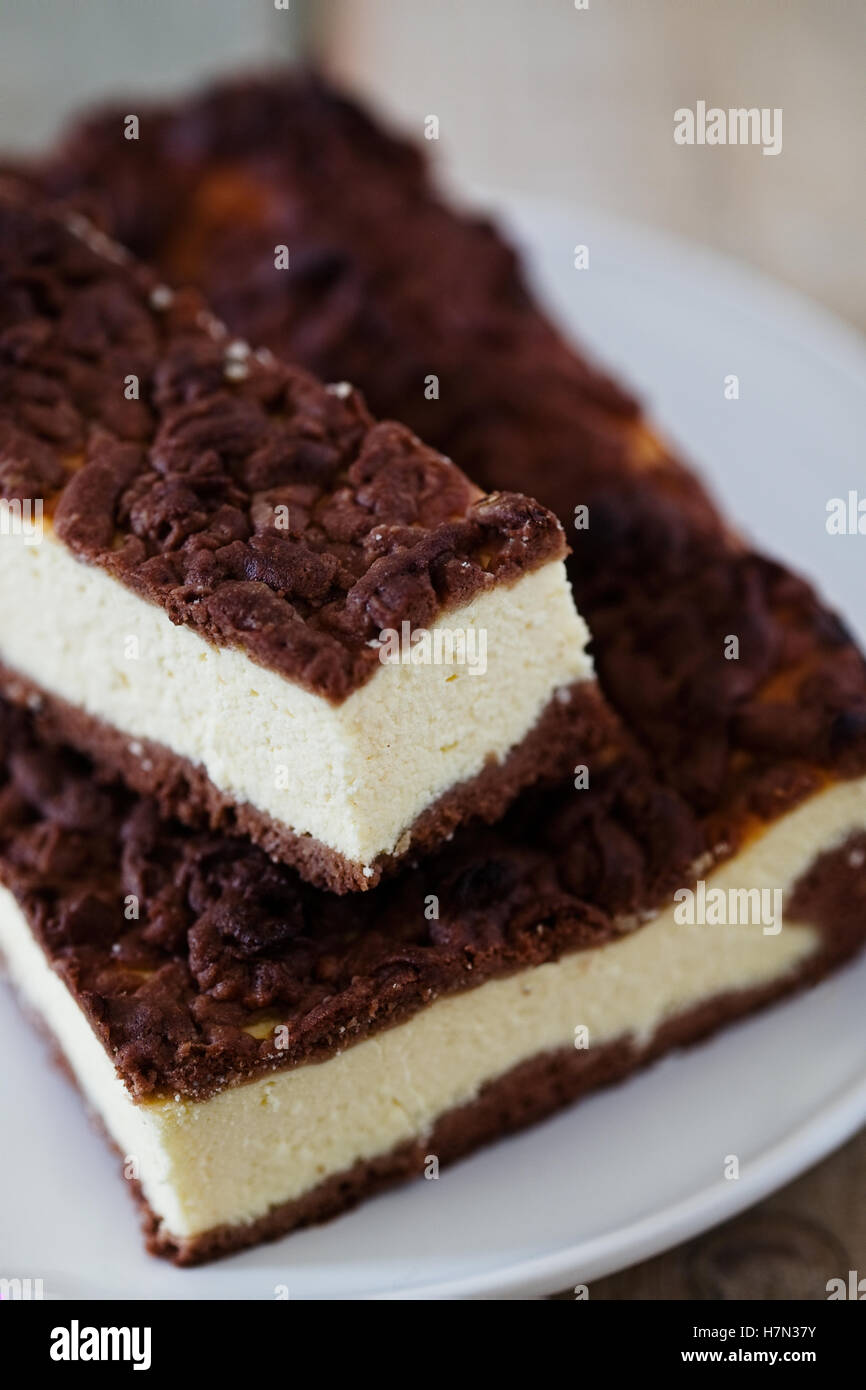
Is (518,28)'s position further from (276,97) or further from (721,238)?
(276,97)

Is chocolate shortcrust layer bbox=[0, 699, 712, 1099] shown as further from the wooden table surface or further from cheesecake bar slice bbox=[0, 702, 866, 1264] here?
the wooden table surface

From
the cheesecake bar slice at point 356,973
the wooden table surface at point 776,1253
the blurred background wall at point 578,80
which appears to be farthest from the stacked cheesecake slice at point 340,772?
the blurred background wall at point 578,80

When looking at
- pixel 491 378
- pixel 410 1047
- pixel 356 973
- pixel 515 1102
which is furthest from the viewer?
pixel 491 378

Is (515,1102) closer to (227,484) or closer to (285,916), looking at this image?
(285,916)

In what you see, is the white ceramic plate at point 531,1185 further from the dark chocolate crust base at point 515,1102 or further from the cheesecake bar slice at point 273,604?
the cheesecake bar slice at point 273,604

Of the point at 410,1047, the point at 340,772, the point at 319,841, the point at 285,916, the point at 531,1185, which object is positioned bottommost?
the point at 531,1185

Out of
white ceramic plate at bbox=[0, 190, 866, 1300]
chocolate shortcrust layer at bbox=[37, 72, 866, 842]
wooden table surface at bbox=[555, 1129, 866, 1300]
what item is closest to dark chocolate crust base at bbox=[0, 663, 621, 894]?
chocolate shortcrust layer at bbox=[37, 72, 866, 842]

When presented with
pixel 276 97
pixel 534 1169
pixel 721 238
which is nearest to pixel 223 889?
pixel 534 1169

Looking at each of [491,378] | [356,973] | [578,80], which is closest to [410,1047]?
[356,973]
